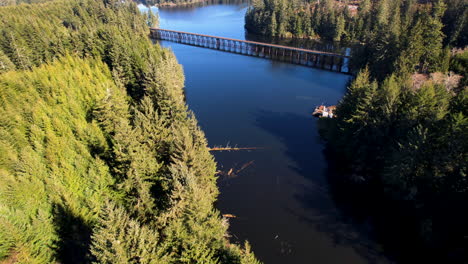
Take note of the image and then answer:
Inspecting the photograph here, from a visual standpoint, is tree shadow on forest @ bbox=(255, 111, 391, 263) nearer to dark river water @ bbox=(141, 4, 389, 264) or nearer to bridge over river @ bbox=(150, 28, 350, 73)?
dark river water @ bbox=(141, 4, 389, 264)

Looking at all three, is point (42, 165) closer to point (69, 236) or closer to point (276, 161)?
point (69, 236)

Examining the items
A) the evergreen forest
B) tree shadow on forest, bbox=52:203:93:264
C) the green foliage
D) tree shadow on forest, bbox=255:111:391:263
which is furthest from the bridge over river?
tree shadow on forest, bbox=52:203:93:264

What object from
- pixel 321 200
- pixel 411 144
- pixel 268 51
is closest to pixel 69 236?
pixel 321 200

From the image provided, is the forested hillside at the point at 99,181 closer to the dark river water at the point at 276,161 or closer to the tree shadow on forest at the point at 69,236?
the tree shadow on forest at the point at 69,236

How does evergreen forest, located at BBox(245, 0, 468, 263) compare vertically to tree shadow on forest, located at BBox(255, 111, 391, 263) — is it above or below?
above

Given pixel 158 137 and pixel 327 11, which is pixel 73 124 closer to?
pixel 158 137
